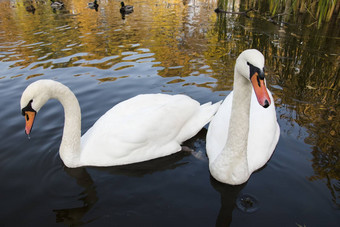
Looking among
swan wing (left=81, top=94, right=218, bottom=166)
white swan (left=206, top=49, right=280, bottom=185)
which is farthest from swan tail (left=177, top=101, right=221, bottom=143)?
white swan (left=206, top=49, right=280, bottom=185)

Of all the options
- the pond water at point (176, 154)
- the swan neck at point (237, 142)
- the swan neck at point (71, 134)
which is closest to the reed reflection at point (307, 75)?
the pond water at point (176, 154)

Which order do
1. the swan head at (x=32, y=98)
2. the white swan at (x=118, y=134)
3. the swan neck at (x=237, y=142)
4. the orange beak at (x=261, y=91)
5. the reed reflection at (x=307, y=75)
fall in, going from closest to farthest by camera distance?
the orange beak at (x=261, y=91), the swan neck at (x=237, y=142), the swan head at (x=32, y=98), the white swan at (x=118, y=134), the reed reflection at (x=307, y=75)

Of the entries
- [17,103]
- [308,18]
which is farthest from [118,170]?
[308,18]

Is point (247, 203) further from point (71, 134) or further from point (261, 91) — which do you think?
point (71, 134)

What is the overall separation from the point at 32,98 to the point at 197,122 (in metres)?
2.65

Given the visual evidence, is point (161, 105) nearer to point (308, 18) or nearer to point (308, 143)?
point (308, 143)

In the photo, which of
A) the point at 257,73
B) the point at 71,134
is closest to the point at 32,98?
the point at 71,134

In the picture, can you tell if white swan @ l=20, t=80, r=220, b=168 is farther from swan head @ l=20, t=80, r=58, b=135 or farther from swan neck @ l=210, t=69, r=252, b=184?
swan neck @ l=210, t=69, r=252, b=184

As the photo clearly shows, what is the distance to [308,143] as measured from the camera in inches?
183

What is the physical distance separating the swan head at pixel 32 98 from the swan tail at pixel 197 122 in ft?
7.14

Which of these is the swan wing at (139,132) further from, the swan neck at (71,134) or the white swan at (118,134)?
the swan neck at (71,134)

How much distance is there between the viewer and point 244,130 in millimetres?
3439

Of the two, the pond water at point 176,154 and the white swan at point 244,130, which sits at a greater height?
the white swan at point 244,130

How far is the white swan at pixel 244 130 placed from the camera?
110 inches
